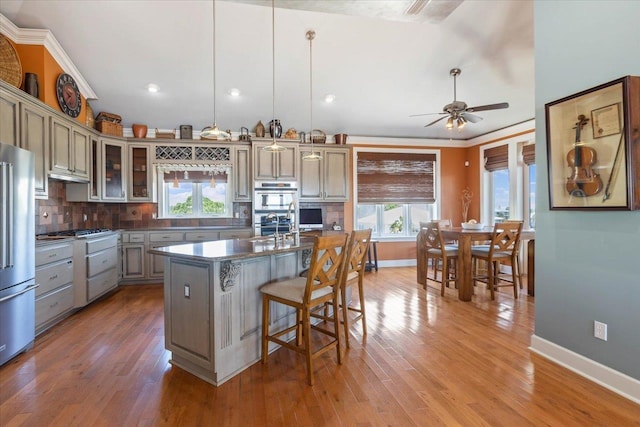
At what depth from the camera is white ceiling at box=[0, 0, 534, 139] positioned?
2998 mm

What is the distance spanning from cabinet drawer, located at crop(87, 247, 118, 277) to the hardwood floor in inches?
32.0

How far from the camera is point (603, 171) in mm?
2023

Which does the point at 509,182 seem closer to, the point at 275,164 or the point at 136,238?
the point at 275,164

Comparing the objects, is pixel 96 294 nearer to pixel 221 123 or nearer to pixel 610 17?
pixel 221 123

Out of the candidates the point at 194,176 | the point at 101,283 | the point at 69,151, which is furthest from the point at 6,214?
the point at 194,176

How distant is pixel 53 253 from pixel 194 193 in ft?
8.39

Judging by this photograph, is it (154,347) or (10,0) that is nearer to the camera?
(154,347)

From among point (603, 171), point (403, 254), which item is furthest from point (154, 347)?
point (403, 254)

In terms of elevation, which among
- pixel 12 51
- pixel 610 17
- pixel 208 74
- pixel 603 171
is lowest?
pixel 603 171

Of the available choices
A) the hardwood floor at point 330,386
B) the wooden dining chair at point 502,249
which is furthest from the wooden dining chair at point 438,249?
the hardwood floor at point 330,386

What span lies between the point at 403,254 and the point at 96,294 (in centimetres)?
500

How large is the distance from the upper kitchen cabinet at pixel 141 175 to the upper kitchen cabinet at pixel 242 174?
1305mm

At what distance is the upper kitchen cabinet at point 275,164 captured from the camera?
520cm

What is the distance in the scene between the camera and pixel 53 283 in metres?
3.05
